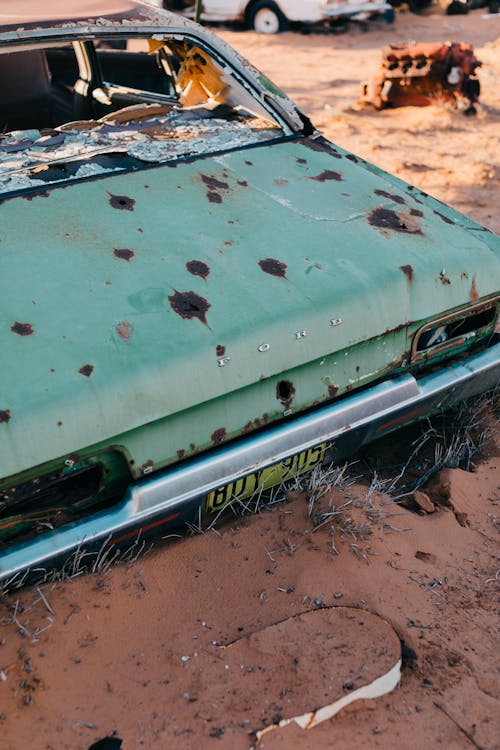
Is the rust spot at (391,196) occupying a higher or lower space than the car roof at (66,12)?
lower

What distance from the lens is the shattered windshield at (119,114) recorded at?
2.80m

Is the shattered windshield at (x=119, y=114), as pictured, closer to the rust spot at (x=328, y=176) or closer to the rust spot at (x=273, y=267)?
the rust spot at (x=328, y=176)

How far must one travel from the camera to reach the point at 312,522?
2568 mm

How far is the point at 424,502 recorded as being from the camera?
9.00 feet

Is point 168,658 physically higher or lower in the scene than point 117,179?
lower

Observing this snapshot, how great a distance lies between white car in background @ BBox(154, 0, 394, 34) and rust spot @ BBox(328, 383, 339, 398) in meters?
10.6

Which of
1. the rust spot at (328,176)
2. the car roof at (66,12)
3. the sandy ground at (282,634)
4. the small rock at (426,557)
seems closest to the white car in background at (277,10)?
the car roof at (66,12)

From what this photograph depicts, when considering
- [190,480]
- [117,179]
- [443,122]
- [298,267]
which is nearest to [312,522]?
[190,480]

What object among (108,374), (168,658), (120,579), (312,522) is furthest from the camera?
(312,522)

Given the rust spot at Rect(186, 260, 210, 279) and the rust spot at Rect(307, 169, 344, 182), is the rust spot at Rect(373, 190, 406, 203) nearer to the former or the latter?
the rust spot at Rect(307, 169, 344, 182)

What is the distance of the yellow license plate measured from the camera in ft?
7.34

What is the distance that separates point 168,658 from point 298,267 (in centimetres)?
124

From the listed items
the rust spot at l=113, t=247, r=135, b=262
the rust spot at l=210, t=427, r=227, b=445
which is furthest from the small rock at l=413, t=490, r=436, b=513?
the rust spot at l=113, t=247, r=135, b=262

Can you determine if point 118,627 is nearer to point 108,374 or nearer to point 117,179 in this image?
point 108,374
